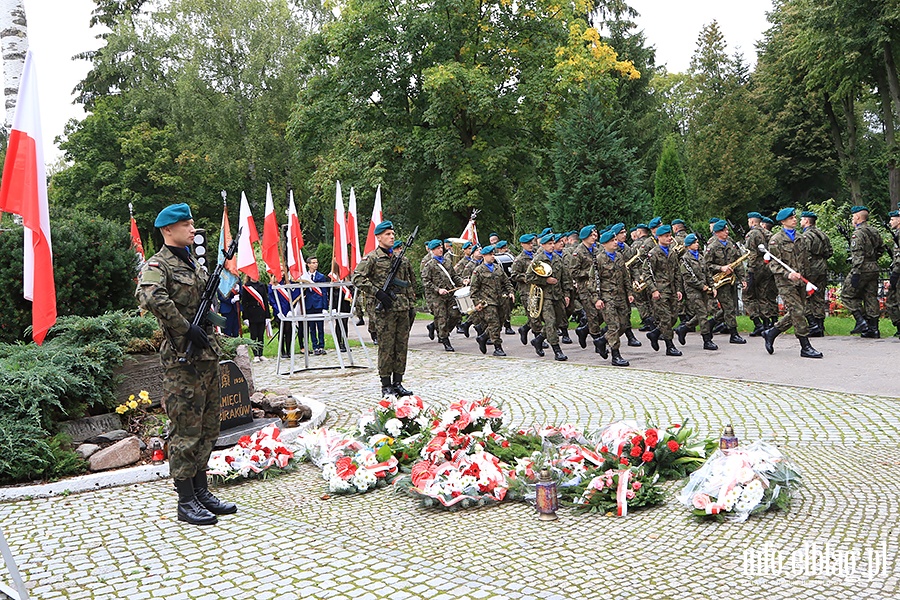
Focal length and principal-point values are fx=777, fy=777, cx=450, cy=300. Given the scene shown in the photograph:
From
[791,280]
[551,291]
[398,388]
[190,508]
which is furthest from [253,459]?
[791,280]

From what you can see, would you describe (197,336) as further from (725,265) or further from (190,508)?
(725,265)

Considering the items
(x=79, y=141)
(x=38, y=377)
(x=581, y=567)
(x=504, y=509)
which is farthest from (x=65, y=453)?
(x=79, y=141)

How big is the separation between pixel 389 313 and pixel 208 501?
4.45 m

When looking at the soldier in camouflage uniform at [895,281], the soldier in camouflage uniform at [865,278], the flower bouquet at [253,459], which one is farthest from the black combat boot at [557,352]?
the flower bouquet at [253,459]

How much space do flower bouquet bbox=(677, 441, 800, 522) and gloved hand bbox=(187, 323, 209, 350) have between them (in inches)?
133

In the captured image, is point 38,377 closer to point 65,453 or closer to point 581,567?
point 65,453

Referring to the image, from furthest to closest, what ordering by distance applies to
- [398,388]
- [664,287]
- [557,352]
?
1. [664,287]
2. [557,352]
3. [398,388]

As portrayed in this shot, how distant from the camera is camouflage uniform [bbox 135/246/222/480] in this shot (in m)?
5.37

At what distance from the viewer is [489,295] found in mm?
14438

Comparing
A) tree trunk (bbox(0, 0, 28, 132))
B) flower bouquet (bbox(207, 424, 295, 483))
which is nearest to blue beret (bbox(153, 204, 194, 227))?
flower bouquet (bbox(207, 424, 295, 483))

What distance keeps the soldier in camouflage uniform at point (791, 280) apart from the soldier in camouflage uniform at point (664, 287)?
1.56 m

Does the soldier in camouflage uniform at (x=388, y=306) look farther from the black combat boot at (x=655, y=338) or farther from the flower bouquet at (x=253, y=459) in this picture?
the black combat boot at (x=655, y=338)

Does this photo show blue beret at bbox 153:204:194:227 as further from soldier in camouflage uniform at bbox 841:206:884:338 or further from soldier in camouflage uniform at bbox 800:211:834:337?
soldier in camouflage uniform at bbox 841:206:884:338

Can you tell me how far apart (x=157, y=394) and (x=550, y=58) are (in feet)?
79.5
